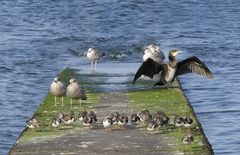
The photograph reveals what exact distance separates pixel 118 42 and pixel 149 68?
65.9ft

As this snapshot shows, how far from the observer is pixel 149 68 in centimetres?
2667

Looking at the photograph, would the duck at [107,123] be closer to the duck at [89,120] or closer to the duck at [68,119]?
the duck at [89,120]

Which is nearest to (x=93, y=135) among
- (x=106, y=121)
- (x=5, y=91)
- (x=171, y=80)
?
(x=106, y=121)

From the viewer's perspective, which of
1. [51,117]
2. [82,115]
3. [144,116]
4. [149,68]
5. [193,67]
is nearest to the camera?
[144,116]

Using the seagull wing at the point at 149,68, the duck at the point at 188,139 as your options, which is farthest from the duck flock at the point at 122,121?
the seagull wing at the point at 149,68

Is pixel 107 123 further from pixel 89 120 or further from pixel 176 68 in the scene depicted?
pixel 176 68

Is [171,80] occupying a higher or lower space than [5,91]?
higher

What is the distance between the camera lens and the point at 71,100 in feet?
84.9

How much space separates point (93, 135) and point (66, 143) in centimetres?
93

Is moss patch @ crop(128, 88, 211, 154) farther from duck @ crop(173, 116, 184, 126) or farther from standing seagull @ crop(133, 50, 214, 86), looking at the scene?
standing seagull @ crop(133, 50, 214, 86)

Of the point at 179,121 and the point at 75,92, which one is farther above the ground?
the point at 179,121

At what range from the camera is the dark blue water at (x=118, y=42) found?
103ft

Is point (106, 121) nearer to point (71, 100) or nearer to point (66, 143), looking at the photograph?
point (66, 143)

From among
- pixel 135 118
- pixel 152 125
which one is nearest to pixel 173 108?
pixel 135 118
